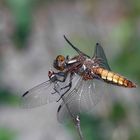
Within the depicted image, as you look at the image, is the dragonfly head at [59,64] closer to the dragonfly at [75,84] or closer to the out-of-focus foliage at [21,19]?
the dragonfly at [75,84]

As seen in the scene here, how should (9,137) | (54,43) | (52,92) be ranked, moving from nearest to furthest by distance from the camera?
(52,92) → (9,137) → (54,43)

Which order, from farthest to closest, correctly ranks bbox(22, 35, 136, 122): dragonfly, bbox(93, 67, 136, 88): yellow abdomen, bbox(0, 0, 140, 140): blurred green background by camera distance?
bbox(0, 0, 140, 140): blurred green background < bbox(93, 67, 136, 88): yellow abdomen < bbox(22, 35, 136, 122): dragonfly

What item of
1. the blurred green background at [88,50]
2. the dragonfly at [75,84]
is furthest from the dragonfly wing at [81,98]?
the blurred green background at [88,50]

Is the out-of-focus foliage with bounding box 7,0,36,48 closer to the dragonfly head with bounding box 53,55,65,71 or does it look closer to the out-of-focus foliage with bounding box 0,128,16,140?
the out-of-focus foliage with bounding box 0,128,16,140

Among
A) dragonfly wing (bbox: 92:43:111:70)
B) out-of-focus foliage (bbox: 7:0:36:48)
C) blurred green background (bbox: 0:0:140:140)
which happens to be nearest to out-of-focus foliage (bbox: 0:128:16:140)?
blurred green background (bbox: 0:0:140:140)

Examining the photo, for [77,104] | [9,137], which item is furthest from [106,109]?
[77,104]

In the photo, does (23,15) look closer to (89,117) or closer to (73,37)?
(73,37)

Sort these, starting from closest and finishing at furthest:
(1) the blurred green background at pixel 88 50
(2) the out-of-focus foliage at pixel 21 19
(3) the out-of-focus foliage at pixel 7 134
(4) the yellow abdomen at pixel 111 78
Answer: (4) the yellow abdomen at pixel 111 78, (3) the out-of-focus foliage at pixel 7 134, (1) the blurred green background at pixel 88 50, (2) the out-of-focus foliage at pixel 21 19

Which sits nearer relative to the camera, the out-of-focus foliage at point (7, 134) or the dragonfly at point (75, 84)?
the dragonfly at point (75, 84)
